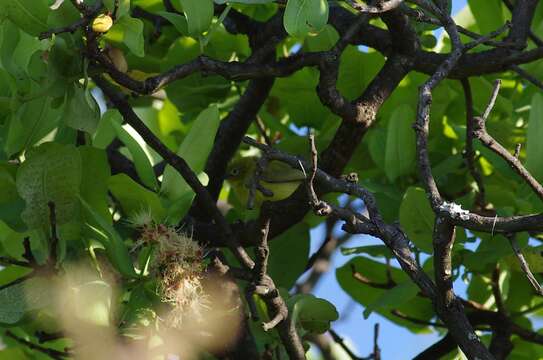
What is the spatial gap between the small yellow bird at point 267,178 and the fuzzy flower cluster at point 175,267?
44 cm

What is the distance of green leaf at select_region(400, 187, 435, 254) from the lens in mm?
1590

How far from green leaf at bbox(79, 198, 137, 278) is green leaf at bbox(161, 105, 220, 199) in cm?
12

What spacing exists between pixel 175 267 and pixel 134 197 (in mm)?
132

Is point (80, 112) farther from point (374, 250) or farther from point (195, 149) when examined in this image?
point (374, 250)

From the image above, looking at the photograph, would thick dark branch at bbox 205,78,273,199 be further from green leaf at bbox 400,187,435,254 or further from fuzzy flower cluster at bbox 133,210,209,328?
fuzzy flower cluster at bbox 133,210,209,328

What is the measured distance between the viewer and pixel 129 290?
1474 millimetres

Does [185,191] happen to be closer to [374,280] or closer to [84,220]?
[84,220]

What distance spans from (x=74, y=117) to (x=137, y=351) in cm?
32

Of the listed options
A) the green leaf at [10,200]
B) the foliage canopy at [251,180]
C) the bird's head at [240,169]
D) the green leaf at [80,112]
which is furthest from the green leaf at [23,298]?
the bird's head at [240,169]

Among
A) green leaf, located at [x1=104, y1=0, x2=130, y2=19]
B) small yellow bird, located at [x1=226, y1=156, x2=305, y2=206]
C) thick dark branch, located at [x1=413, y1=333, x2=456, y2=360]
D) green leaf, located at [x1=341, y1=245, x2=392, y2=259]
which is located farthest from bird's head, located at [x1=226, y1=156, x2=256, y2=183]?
green leaf, located at [x1=104, y1=0, x2=130, y2=19]

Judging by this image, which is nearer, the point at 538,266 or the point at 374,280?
the point at 538,266

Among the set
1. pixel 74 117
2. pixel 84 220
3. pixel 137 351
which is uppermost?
pixel 74 117

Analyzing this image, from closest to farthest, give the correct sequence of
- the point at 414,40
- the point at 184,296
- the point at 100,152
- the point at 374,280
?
the point at 184,296
the point at 100,152
the point at 414,40
the point at 374,280

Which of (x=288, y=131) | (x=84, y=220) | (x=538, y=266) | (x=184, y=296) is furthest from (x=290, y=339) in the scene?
(x=288, y=131)
